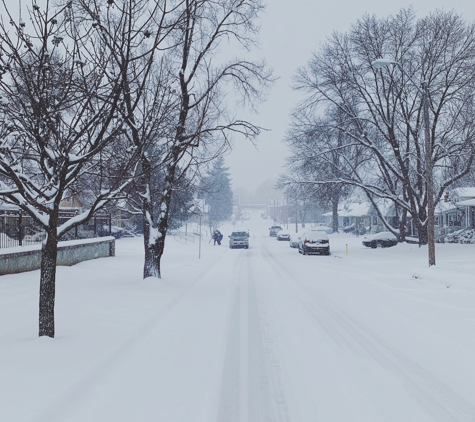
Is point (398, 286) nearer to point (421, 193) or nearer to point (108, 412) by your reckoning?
point (108, 412)

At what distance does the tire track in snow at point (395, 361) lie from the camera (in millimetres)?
4484

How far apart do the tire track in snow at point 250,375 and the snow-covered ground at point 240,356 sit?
0.07ft

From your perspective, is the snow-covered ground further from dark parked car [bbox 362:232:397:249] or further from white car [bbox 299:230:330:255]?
dark parked car [bbox 362:232:397:249]

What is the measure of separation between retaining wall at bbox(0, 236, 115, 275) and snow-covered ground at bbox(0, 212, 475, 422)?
3.42 meters

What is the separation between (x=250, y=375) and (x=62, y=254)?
14.8 metres

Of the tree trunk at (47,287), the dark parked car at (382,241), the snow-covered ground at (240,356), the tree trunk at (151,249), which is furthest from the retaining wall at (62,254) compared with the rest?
the dark parked car at (382,241)

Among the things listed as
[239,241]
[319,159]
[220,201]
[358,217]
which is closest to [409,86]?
[319,159]

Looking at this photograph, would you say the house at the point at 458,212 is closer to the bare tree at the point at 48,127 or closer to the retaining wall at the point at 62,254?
the retaining wall at the point at 62,254

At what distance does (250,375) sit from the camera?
5543 millimetres

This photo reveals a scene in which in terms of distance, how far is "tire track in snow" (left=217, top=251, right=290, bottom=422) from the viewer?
4445mm

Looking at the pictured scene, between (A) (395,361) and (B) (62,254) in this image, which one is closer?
(A) (395,361)

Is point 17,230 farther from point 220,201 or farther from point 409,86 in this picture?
point 220,201

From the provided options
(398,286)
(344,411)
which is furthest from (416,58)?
(344,411)

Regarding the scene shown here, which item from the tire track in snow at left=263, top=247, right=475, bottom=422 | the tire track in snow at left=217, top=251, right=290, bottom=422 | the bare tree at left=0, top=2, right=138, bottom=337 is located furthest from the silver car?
the bare tree at left=0, top=2, right=138, bottom=337
